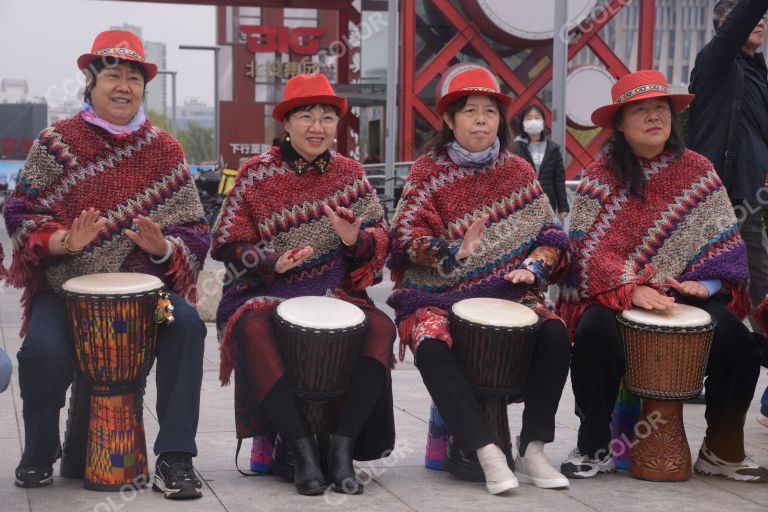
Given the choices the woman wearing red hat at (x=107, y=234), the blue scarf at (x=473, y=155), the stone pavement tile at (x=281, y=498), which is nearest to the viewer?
the stone pavement tile at (x=281, y=498)

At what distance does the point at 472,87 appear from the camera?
463 cm

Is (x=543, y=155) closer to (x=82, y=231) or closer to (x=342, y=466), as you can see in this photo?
(x=342, y=466)

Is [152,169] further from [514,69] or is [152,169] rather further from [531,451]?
[514,69]

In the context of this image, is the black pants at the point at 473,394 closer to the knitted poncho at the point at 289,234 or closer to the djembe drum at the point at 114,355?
the knitted poncho at the point at 289,234

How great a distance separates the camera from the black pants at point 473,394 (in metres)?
4.29

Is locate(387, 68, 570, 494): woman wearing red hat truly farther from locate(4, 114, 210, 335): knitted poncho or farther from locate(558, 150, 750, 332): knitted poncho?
locate(4, 114, 210, 335): knitted poncho

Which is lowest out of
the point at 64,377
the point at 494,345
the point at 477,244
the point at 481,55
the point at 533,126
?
the point at 64,377

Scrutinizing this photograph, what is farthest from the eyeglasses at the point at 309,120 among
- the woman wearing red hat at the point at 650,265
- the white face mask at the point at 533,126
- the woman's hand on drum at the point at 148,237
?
the white face mask at the point at 533,126

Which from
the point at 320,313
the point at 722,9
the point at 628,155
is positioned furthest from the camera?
the point at 722,9

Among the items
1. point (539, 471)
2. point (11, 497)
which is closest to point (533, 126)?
point (539, 471)

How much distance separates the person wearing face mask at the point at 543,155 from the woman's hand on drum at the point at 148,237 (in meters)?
6.15

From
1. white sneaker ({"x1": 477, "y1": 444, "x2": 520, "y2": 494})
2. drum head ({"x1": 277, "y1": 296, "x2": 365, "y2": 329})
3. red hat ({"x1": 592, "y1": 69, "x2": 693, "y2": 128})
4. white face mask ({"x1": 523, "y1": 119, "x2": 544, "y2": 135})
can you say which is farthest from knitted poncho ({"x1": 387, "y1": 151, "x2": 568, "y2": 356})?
white face mask ({"x1": 523, "y1": 119, "x2": 544, "y2": 135})

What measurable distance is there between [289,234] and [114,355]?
85 centimetres

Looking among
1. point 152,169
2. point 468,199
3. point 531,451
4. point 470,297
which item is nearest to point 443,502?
point 531,451
